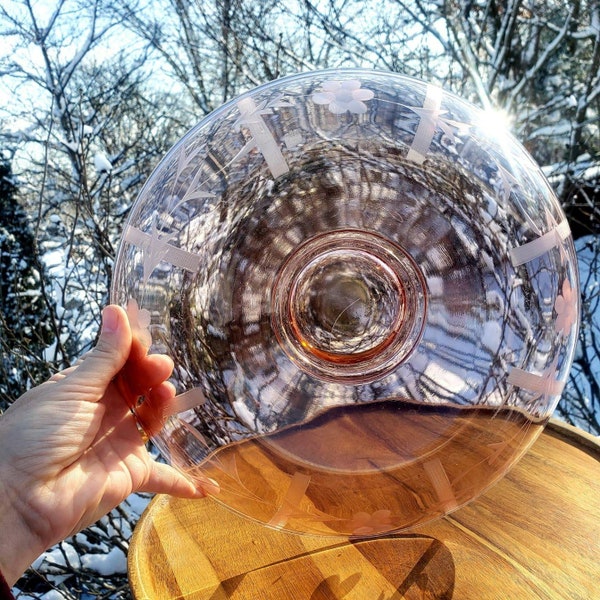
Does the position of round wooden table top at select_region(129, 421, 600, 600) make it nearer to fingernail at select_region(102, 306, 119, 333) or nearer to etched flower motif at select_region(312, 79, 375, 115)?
fingernail at select_region(102, 306, 119, 333)

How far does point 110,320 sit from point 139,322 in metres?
0.05

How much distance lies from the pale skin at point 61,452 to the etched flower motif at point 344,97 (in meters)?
0.40

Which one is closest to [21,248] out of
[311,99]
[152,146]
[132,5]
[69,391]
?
[152,146]

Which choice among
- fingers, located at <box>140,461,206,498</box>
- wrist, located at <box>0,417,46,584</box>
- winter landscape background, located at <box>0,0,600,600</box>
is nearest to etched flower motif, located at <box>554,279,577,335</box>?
fingers, located at <box>140,461,206,498</box>

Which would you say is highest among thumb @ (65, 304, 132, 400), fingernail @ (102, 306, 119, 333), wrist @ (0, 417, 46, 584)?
fingernail @ (102, 306, 119, 333)

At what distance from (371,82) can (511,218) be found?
0.26 metres

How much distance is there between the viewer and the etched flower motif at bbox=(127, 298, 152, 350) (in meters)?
0.72

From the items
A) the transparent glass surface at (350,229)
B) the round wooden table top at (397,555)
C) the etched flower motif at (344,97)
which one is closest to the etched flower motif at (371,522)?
the transparent glass surface at (350,229)

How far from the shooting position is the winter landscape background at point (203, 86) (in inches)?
112

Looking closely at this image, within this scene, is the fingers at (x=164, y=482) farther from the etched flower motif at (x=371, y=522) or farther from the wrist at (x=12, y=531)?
the etched flower motif at (x=371, y=522)

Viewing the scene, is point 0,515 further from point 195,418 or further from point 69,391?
point 195,418

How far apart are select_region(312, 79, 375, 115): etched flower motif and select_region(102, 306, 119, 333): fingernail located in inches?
15.5

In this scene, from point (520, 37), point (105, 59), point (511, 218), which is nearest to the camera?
point (511, 218)

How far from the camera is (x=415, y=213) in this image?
0.77 meters
